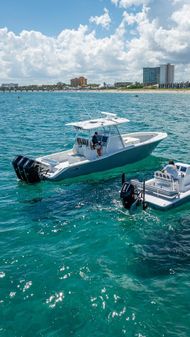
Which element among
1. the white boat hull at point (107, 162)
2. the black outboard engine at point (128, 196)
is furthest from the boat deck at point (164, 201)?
the white boat hull at point (107, 162)

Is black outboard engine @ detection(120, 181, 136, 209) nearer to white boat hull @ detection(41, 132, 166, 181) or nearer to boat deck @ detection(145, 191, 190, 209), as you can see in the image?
boat deck @ detection(145, 191, 190, 209)

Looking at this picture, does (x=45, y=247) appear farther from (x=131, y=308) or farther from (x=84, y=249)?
(x=131, y=308)

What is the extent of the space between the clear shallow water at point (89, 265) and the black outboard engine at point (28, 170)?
21.8 inches

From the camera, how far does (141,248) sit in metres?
13.1

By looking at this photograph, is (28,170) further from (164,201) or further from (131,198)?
(164,201)

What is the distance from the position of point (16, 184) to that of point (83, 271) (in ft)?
34.9

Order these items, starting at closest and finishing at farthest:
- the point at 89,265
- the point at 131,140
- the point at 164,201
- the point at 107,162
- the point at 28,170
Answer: the point at 89,265 < the point at 164,201 < the point at 28,170 < the point at 107,162 < the point at 131,140

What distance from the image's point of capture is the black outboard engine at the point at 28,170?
800 inches

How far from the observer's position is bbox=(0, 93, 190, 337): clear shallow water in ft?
30.8

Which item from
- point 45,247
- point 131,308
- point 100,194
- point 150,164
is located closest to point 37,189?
point 100,194

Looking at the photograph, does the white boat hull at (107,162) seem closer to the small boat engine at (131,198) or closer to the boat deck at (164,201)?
the small boat engine at (131,198)

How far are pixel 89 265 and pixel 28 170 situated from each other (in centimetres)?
951

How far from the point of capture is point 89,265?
39.5 ft

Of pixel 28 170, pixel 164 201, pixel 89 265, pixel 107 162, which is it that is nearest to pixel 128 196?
pixel 164 201
